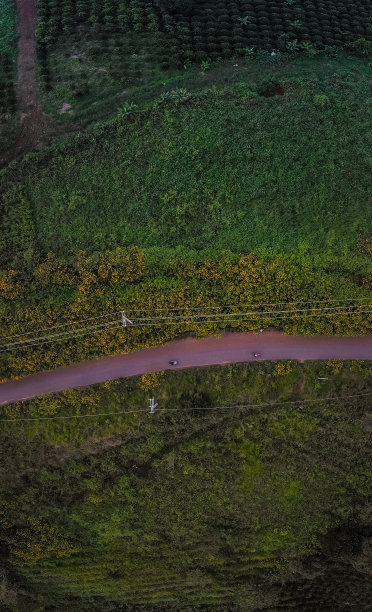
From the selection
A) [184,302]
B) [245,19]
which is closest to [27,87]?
[245,19]

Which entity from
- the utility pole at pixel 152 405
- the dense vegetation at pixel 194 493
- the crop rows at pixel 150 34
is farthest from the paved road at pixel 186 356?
the crop rows at pixel 150 34

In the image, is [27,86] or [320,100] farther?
[27,86]

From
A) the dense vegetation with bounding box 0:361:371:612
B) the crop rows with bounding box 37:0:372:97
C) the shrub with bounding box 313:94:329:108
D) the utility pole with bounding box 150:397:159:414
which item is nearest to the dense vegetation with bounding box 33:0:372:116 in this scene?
the crop rows with bounding box 37:0:372:97

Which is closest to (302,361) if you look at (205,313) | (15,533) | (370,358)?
(370,358)

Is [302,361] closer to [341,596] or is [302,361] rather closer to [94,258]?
[94,258]

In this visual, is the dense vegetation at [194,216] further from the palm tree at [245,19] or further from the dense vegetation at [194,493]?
the palm tree at [245,19]

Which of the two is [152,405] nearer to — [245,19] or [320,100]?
[320,100]
